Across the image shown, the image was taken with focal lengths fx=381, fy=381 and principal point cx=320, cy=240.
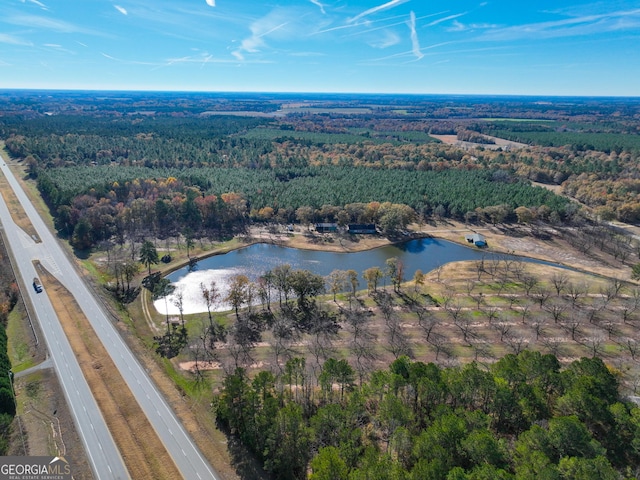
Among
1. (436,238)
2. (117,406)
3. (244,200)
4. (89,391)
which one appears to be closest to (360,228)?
(436,238)

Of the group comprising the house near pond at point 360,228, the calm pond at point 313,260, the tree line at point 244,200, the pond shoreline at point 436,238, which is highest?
the tree line at point 244,200

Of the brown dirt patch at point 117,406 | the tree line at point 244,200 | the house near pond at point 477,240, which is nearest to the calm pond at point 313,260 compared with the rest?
the house near pond at point 477,240

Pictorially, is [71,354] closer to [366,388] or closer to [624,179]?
[366,388]

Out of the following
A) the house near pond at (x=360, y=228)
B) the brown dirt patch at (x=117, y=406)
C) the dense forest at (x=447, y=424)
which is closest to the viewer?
the dense forest at (x=447, y=424)

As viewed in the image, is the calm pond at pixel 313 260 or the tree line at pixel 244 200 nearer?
the calm pond at pixel 313 260

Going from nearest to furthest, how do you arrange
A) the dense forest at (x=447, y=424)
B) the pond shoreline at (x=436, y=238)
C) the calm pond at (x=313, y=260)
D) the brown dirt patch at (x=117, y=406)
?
the dense forest at (x=447, y=424), the brown dirt patch at (x=117, y=406), the calm pond at (x=313, y=260), the pond shoreline at (x=436, y=238)

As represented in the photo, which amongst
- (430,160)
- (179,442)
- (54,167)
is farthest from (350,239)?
(54,167)

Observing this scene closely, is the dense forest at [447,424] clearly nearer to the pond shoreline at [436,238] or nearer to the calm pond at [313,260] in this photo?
the calm pond at [313,260]
